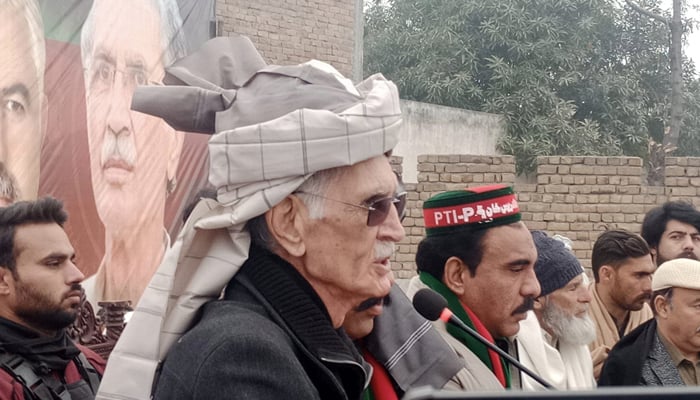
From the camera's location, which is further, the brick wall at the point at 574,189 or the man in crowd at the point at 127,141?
the brick wall at the point at 574,189

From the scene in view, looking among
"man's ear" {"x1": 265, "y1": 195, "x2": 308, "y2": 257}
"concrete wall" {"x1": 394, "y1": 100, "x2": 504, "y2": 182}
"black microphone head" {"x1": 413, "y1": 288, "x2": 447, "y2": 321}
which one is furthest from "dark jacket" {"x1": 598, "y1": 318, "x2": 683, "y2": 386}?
"concrete wall" {"x1": 394, "y1": 100, "x2": 504, "y2": 182}

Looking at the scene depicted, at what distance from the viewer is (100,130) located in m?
7.21

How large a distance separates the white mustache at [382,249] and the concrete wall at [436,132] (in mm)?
14058

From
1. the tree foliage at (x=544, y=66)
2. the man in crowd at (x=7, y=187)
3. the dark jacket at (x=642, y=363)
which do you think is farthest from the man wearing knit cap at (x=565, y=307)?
the tree foliage at (x=544, y=66)

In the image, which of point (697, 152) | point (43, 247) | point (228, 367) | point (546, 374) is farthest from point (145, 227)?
point (697, 152)

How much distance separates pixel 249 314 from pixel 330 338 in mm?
175

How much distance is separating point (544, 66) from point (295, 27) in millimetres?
10809

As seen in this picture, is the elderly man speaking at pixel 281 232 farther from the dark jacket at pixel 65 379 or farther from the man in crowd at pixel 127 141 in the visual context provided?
the man in crowd at pixel 127 141

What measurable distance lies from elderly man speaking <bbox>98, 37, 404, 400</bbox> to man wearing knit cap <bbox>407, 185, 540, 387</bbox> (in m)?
1.14

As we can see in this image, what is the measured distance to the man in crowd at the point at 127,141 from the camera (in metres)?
7.18

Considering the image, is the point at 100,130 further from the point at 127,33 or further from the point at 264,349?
the point at 264,349

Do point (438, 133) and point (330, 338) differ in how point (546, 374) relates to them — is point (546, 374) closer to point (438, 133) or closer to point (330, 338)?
point (330, 338)

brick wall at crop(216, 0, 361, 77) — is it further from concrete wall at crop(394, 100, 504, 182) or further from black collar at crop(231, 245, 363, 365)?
black collar at crop(231, 245, 363, 365)

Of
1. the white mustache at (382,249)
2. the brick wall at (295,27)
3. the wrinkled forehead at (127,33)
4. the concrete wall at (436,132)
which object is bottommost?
the white mustache at (382,249)
